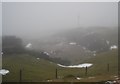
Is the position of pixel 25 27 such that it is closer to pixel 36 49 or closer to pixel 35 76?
pixel 36 49

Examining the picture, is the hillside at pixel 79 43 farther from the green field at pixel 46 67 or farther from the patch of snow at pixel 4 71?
the patch of snow at pixel 4 71

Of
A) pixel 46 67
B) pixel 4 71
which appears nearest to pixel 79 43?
pixel 46 67

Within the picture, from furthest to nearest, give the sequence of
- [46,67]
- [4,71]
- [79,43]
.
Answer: [79,43] < [46,67] < [4,71]

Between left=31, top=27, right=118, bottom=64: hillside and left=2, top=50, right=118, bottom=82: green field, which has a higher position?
left=31, top=27, right=118, bottom=64: hillside

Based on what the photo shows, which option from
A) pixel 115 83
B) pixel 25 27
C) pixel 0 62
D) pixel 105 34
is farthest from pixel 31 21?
pixel 115 83

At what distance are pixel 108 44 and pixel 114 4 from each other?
9.15 metres

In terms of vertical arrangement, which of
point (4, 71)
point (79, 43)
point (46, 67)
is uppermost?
point (79, 43)

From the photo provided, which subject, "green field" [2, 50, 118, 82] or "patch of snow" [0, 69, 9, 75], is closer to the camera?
"patch of snow" [0, 69, 9, 75]

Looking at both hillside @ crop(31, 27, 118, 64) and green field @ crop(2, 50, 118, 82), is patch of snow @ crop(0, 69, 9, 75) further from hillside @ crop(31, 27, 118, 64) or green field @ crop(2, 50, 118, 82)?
hillside @ crop(31, 27, 118, 64)

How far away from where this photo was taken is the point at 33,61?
4838 cm

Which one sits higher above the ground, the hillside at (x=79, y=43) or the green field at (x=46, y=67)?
the hillside at (x=79, y=43)

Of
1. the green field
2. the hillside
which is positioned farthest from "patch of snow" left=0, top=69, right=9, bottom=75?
the hillside

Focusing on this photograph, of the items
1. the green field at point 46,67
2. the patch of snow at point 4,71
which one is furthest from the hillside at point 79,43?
the patch of snow at point 4,71

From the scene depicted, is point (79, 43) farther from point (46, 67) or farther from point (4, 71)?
point (4, 71)
